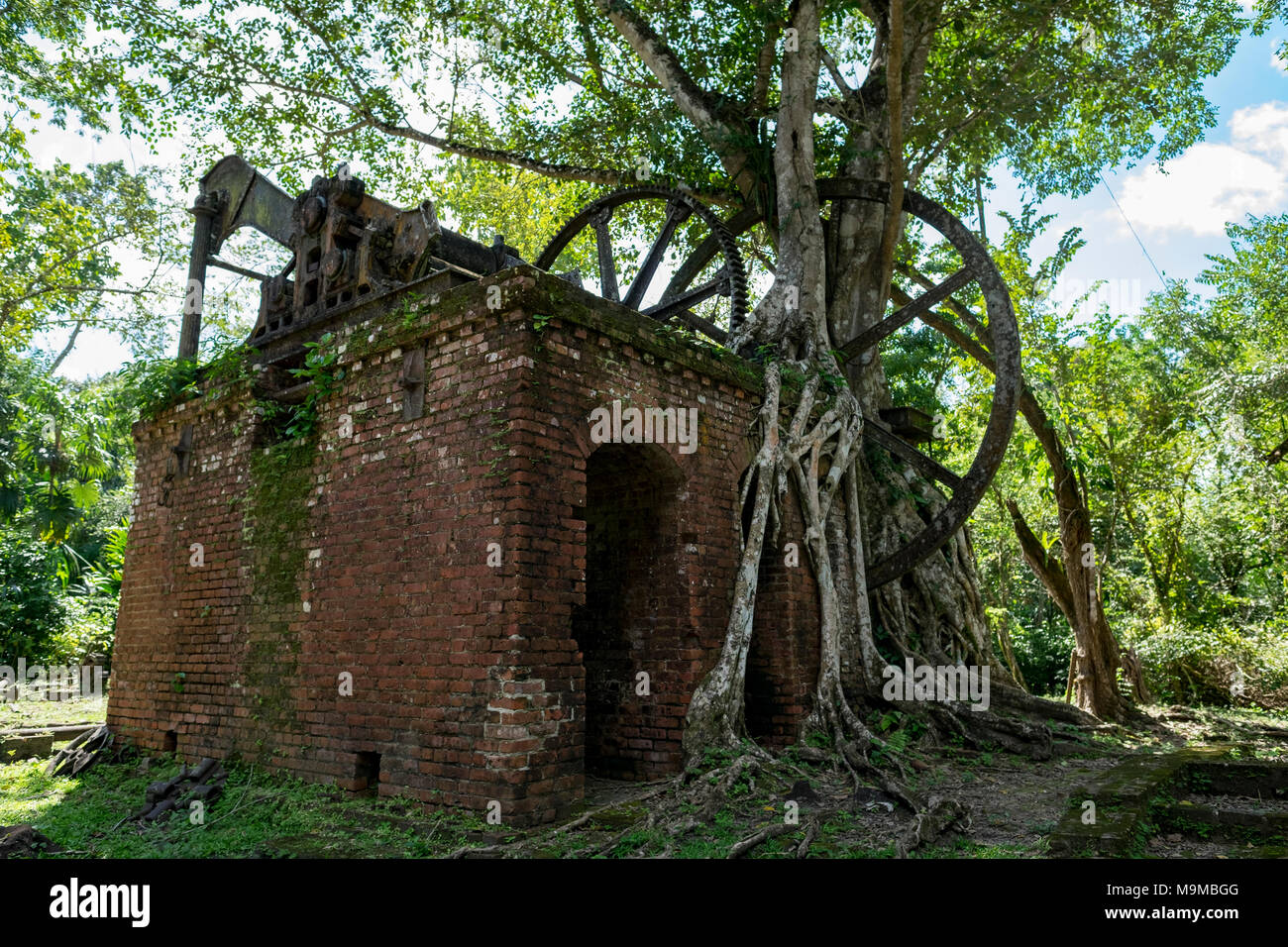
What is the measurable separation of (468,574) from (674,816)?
1.90 metres

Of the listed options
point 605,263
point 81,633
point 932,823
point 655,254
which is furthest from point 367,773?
point 81,633

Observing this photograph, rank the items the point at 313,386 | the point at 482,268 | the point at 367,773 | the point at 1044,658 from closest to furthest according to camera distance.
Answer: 1. the point at 367,773
2. the point at 313,386
3. the point at 482,268
4. the point at 1044,658

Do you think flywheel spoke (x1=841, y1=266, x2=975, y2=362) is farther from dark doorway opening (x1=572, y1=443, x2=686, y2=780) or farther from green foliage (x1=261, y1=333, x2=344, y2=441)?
green foliage (x1=261, y1=333, x2=344, y2=441)

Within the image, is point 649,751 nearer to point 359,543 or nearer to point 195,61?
point 359,543

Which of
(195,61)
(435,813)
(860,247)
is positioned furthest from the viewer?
(195,61)

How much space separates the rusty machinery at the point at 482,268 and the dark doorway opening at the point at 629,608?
1.91 meters

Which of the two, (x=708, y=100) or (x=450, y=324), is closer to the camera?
(x=450, y=324)

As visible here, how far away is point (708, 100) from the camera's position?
10195mm

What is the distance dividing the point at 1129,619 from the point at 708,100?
11731mm

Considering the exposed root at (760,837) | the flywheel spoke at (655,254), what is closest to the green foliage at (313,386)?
the flywheel spoke at (655,254)

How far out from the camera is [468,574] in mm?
5293

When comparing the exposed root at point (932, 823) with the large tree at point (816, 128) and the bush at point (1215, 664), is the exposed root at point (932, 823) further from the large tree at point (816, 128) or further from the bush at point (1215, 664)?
the bush at point (1215, 664)

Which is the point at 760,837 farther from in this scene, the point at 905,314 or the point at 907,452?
the point at 905,314
